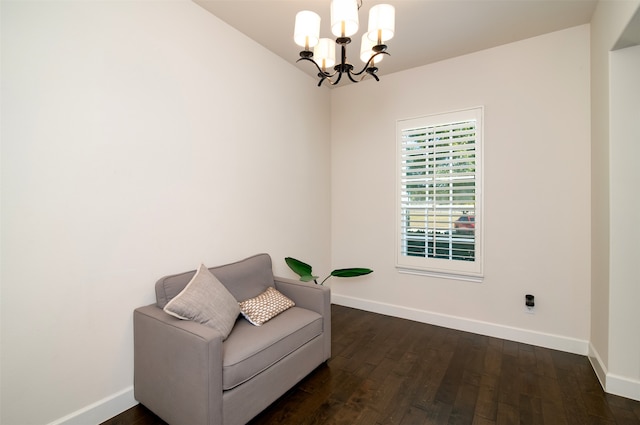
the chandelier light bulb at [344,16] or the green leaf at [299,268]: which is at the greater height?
the chandelier light bulb at [344,16]

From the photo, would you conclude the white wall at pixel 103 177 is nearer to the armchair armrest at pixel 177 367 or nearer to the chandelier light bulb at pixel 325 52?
the armchair armrest at pixel 177 367

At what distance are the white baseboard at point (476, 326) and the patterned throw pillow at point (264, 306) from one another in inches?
60.1

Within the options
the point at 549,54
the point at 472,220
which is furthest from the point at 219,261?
the point at 549,54

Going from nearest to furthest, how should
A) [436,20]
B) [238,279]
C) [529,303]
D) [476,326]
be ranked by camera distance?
[238,279] → [436,20] → [529,303] → [476,326]

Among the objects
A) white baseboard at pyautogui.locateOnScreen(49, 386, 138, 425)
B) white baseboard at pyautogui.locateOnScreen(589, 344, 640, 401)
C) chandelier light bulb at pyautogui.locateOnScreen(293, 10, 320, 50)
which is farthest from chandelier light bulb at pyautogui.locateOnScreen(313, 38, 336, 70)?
white baseboard at pyautogui.locateOnScreen(589, 344, 640, 401)

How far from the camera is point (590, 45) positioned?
2523mm

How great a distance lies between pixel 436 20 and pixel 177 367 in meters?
3.17

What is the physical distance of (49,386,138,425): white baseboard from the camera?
1675 millimetres

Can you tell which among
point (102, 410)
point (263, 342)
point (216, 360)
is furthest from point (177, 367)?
point (102, 410)

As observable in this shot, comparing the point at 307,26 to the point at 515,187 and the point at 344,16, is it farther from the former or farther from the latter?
the point at 515,187

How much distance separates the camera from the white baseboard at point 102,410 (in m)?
1.67

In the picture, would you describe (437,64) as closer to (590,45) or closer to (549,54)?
(549,54)

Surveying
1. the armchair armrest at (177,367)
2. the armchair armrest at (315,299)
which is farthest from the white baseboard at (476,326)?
the armchair armrest at (177,367)

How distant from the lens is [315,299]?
2418 mm
